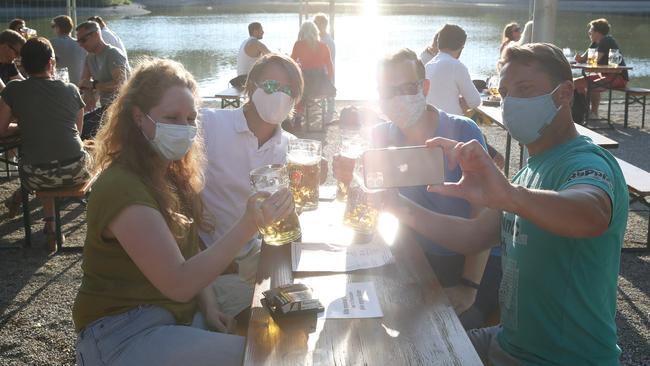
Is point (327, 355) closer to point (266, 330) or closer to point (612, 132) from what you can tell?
point (266, 330)

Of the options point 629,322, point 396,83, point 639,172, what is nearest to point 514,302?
point 396,83

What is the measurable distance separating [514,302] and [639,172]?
141 inches

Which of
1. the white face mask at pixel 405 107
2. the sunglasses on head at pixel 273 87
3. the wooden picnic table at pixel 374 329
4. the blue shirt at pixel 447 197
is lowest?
the wooden picnic table at pixel 374 329

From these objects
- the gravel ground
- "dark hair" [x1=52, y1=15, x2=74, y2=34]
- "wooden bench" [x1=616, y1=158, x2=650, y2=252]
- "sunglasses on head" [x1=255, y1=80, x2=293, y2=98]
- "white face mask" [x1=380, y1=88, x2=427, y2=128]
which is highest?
"dark hair" [x1=52, y1=15, x2=74, y2=34]

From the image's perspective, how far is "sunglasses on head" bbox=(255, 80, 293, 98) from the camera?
10.1ft

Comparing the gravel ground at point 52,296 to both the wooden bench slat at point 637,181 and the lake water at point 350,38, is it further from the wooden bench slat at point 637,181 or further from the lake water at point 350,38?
the lake water at point 350,38

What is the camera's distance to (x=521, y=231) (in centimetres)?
216

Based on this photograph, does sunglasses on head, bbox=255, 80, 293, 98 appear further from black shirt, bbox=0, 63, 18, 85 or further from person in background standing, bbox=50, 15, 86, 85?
person in background standing, bbox=50, 15, 86, 85

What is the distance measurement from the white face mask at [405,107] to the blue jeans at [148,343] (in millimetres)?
1261

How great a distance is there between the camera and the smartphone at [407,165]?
6.97 feet

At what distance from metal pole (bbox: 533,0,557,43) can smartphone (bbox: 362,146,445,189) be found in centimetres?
314

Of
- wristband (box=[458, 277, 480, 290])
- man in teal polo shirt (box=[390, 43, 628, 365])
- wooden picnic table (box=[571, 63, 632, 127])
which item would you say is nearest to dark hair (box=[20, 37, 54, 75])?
wristband (box=[458, 277, 480, 290])

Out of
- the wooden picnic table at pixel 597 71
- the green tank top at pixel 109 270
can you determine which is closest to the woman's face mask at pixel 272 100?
the green tank top at pixel 109 270

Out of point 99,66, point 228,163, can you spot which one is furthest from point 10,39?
point 228,163
